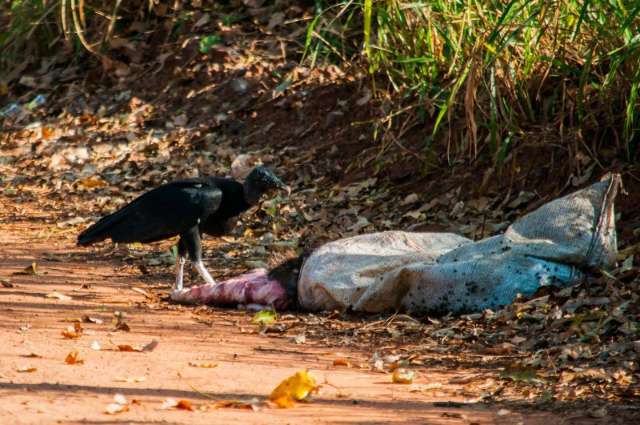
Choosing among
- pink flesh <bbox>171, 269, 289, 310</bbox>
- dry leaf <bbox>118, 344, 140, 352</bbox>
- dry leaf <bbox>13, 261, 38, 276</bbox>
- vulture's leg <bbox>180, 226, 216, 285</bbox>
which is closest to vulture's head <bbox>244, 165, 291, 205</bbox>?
vulture's leg <bbox>180, 226, 216, 285</bbox>

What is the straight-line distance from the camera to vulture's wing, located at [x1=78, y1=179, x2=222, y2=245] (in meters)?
5.53

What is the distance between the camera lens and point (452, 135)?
289 inches

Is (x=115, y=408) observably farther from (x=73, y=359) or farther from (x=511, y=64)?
(x=511, y=64)

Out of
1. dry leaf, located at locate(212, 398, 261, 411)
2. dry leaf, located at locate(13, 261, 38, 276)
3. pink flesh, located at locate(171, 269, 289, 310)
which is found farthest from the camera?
dry leaf, located at locate(13, 261, 38, 276)

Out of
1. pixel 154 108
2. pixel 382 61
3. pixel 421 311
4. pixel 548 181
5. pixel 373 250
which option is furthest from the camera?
pixel 154 108

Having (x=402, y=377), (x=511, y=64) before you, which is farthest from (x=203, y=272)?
(x=511, y=64)

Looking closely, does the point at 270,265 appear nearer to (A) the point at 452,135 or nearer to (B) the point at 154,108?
(A) the point at 452,135

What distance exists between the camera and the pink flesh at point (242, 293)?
→ 5.23m

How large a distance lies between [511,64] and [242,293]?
2403 millimetres

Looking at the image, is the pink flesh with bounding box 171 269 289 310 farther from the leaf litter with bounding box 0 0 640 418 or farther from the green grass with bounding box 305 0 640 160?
the green grass with bounding box 305 0 640 160

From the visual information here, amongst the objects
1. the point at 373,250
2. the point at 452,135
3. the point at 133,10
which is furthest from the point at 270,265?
the point at 133,10

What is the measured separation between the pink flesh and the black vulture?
0.22 metres

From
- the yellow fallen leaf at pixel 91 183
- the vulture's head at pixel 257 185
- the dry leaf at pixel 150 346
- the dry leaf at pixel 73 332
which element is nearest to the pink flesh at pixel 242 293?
the vulture's head at pixel 257 185

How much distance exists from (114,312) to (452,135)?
3.13m
